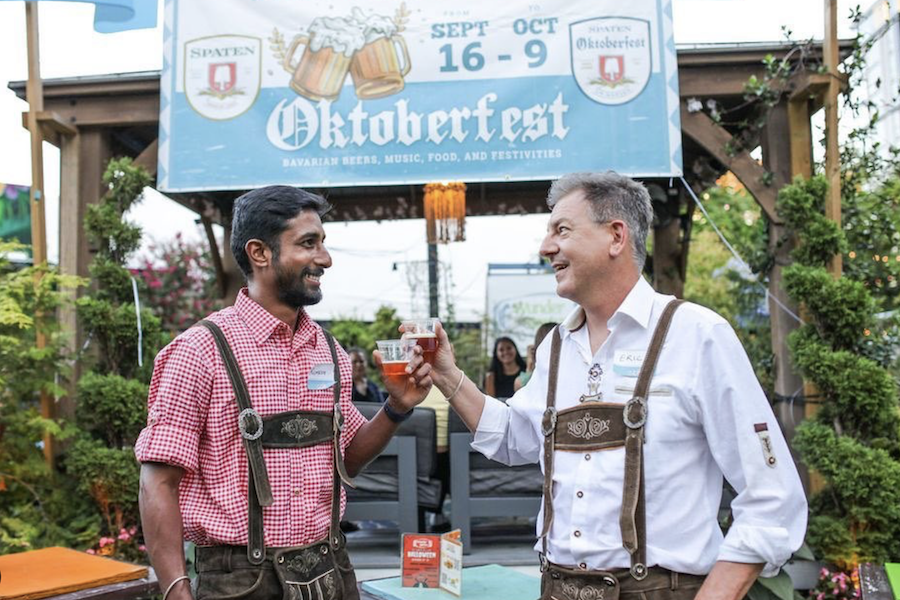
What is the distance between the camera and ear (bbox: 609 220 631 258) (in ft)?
5.93

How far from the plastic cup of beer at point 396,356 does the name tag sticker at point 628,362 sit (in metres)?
0.54

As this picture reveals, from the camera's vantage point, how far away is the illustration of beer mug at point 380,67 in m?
5.03

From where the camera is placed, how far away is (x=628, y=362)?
170 cm

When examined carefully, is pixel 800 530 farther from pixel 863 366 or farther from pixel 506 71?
pixel 506 71

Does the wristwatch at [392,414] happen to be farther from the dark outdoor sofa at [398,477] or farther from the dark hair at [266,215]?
the dark outdoor sofa at [398,477]

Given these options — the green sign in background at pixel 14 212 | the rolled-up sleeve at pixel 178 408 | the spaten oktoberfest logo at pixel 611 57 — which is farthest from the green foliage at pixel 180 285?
the rolled-up sleeve at pixel 178 408

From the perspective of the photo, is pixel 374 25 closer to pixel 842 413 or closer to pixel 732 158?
pixel 732 158

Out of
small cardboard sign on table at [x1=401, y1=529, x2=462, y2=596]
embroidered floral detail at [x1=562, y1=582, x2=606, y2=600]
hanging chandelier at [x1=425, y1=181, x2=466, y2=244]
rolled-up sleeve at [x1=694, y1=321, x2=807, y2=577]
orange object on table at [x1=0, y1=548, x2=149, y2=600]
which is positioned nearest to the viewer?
rolled-up sleeve at [x1=694, y1=321, x2=807, y2=577]

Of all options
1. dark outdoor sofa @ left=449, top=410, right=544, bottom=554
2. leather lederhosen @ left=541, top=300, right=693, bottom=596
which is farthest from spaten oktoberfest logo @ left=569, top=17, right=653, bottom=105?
leather lederhosen @ left=541, top=300, right=693, bottom=596

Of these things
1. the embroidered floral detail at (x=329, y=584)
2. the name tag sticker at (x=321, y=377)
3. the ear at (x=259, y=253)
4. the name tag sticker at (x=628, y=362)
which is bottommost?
the embroidered floral detail at (x=329, y=584)

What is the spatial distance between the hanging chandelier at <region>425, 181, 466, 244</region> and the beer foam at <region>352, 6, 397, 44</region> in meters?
1.27

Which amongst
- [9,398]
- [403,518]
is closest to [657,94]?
[403,518]

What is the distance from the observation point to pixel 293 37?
16.7 ft

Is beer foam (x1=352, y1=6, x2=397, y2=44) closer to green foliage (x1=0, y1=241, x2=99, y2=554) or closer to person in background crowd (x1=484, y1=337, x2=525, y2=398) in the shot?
green foliage (x1=0, y1=241, x2=99, y2=554)
